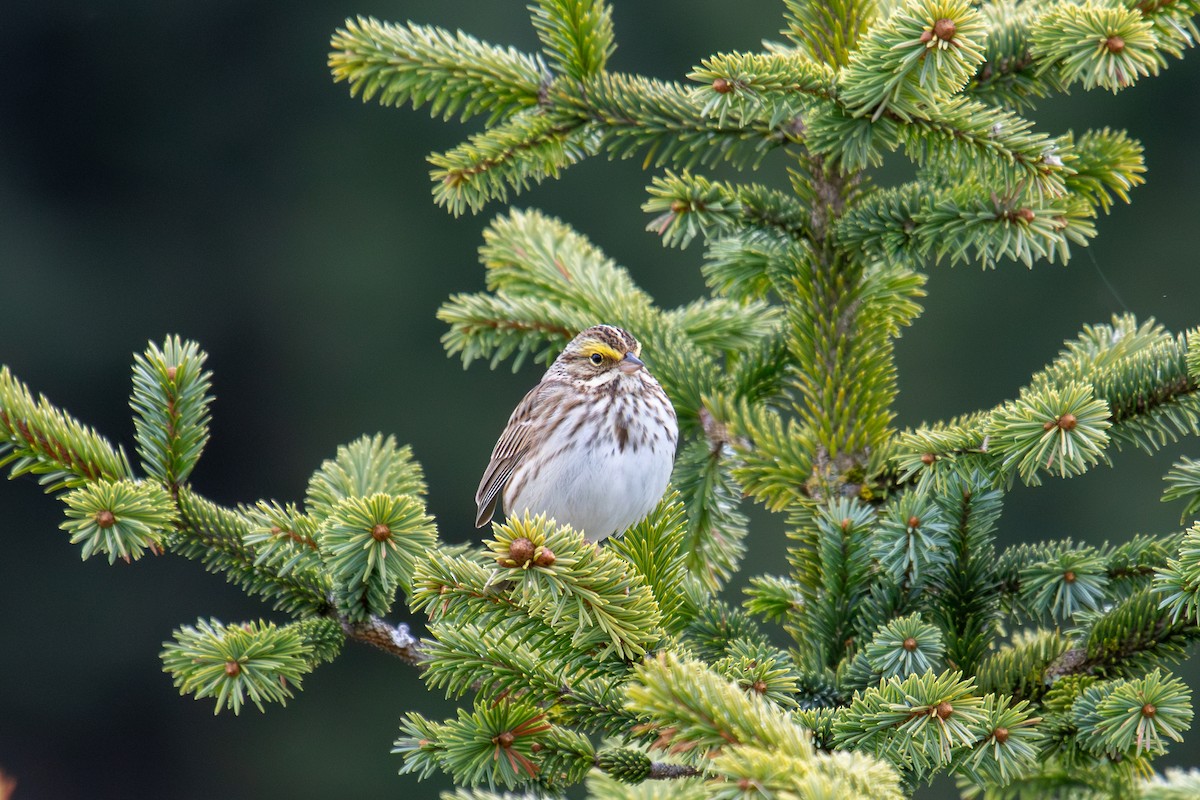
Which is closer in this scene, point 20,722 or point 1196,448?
point 1196,448

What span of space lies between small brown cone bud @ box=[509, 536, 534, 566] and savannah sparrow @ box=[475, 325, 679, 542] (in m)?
0.99

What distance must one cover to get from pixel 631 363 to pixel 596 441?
220mm

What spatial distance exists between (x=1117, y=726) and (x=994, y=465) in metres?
0.55

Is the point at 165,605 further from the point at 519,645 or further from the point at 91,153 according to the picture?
the point at 519,645

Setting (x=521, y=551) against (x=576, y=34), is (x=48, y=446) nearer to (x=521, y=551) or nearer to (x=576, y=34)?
(x=521, y=551)

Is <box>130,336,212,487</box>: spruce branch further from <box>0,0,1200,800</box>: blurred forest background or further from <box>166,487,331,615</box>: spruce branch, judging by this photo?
<box>0,0,1200,800</box>: blurred forest background

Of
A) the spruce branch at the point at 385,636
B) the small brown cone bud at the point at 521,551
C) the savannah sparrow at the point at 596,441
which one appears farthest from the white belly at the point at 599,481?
the small brown cone bud at the point at 521,551

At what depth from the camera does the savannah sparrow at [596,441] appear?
317cm

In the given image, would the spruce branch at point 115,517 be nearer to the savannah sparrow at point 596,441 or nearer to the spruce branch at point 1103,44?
the savannah sparrow at point 596,441

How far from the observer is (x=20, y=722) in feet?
46.6

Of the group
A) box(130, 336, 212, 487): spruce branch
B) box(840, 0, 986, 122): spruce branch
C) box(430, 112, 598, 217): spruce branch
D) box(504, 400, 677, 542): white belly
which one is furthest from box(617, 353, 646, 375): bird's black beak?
box(130, 336, 212, 487): spruce branch

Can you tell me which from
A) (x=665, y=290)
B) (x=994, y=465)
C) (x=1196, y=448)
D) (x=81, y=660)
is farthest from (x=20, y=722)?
(x=994, y=465)

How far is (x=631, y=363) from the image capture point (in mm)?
3322

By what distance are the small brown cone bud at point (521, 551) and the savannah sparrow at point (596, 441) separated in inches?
39.0
